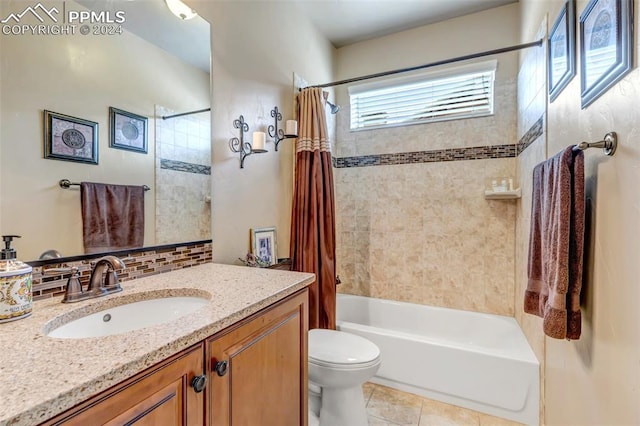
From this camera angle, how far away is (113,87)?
3.73ft

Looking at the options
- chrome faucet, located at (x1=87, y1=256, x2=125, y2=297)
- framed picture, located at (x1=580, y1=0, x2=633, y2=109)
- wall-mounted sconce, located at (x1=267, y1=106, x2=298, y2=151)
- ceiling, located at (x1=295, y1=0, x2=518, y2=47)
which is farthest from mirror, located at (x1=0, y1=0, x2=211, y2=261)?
framed picture, located at (x1=580, y1=0, x2=633, y2=109)

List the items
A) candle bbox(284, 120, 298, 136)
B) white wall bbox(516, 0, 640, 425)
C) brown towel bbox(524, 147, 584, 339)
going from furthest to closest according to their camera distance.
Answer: candle bbox(284, 120, 298, 136) < brown towel bbox(524, 147, 584, 339) < white wall bbox(516, 0, 640, 425)

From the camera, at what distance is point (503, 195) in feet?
7.41

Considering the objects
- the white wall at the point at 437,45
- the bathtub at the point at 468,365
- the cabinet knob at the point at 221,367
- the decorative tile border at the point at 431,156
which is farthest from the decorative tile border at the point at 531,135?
the cabinet knob at the point at 221,367

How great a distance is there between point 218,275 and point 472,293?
210cm

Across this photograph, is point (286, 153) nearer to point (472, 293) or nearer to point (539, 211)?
point (539, 211)

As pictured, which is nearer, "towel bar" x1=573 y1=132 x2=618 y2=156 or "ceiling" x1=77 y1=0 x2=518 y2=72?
"towel bar" x1=573 y1=132 x2=618 y2=156

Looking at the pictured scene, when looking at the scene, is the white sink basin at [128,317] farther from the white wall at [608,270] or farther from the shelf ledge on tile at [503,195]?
the shelf ledge on tile at [503,195]

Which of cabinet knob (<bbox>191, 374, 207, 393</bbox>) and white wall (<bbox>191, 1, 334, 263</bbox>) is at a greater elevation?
white wall (<bbox>191, 1, 334, 263</bbox>)

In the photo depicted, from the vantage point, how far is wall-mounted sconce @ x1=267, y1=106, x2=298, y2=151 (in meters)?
1.97

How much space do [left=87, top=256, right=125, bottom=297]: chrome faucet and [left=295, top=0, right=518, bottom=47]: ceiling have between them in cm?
222

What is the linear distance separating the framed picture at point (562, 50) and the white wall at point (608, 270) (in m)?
0.05

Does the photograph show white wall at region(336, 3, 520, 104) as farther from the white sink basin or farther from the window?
the white sink basin

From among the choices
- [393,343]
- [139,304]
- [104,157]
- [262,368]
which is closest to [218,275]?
[139,304]
